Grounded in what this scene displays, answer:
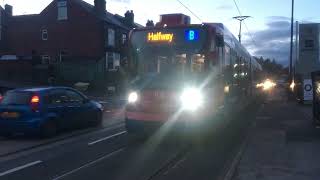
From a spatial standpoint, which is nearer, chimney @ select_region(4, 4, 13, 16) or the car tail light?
the car tail light

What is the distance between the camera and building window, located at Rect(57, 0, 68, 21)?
2442 inches

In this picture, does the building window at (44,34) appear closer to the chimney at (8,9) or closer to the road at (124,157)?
the chimney at (8,9)

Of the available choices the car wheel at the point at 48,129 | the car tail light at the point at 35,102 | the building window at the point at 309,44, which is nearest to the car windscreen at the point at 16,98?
the car tail light at the point at 35,102

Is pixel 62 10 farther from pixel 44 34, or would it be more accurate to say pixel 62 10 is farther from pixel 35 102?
pixel 35 102

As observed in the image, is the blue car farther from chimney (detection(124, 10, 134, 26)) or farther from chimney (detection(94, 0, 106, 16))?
chimney (detection(124, 10, 134, 26))

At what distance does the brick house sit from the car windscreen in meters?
41.3

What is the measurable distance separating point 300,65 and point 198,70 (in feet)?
87.0

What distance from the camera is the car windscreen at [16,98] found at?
51.3 feet

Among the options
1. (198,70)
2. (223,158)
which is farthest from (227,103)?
(223,158)

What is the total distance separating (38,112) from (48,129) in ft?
1.72

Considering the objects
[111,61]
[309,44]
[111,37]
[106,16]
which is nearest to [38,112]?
[309,44]

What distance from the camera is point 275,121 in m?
21.7

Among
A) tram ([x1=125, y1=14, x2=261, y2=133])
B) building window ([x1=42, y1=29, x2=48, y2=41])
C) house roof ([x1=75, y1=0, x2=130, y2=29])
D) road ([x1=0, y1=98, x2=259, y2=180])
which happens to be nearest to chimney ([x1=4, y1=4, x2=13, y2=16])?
building window ([x1=42, y1=29, x2=48, y2=41])

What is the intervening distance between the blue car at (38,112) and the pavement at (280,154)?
520 cm
